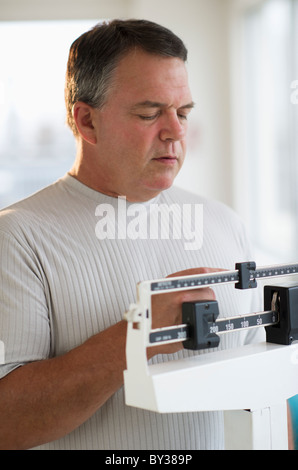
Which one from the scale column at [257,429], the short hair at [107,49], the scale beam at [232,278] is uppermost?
the short hair at [107,49]

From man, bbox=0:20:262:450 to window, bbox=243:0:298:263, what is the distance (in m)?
2.61

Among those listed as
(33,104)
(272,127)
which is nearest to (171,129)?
(272,127)

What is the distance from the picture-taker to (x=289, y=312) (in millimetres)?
962

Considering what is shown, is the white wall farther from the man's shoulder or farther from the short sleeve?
the short sleeve

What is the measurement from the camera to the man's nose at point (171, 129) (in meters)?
1.28

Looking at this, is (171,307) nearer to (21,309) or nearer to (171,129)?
(21,309)

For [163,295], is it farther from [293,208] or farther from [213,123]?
[213,123]

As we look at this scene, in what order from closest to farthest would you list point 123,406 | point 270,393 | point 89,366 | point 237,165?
point 270,393, point 89,366, point 123,406, point 237,165

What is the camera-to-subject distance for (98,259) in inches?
51.9

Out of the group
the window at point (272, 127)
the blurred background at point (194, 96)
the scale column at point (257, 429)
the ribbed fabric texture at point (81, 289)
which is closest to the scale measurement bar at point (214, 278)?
the scale column at point (257, 429)

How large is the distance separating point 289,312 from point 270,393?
0.13 m

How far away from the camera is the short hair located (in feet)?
4.31

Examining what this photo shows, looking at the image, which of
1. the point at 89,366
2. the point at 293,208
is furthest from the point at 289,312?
the point at 293,208

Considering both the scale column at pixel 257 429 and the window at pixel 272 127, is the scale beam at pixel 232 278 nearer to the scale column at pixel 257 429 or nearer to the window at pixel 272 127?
the scale column at pixel 257 429
